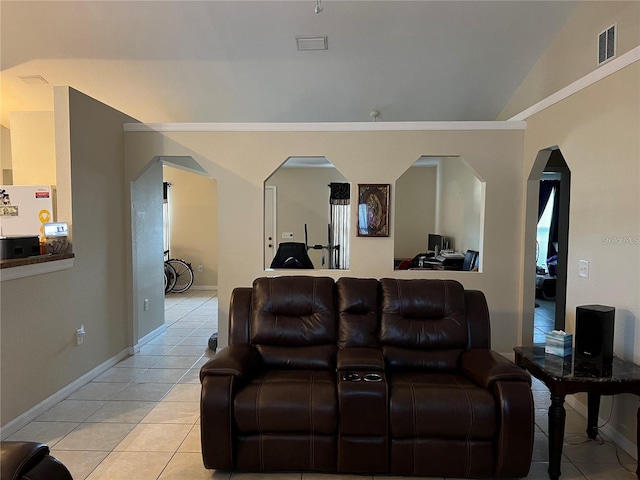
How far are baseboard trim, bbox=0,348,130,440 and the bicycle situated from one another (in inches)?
160

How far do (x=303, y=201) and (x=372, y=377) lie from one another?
6.26m

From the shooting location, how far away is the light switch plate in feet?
9.58

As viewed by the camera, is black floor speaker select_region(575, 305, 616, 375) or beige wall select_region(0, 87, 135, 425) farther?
beige wall select_region(0, 87, 135, 425)

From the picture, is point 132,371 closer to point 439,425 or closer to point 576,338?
point 439,425

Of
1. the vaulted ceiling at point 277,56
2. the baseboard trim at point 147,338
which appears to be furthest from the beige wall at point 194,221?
the baseboard trim at point 147,338

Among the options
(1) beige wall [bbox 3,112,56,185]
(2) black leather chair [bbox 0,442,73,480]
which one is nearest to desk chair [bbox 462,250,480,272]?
(2) black leather chair [bbox 0,442,73,480]

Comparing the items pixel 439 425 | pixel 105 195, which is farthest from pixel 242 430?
pixel 105 195

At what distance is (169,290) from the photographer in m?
8.05

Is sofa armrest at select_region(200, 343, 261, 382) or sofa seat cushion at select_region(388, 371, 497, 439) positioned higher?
sofa armrest at select_region(200, 343, 261, 382)

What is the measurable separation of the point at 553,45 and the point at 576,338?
3204mm

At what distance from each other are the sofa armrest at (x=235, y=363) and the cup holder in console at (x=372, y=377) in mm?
727

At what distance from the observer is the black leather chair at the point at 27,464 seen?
1271 mm

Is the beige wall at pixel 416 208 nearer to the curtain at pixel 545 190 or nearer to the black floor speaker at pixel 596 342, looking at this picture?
the curtain at pixel 545 190

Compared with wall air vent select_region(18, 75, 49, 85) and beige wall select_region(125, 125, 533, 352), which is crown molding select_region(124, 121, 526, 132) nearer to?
beige wall select_region(125, 125, 533, 352)
